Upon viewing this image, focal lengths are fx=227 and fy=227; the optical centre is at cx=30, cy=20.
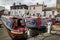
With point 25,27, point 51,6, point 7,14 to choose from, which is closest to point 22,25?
point 25,27

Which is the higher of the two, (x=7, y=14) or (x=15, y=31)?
(x=7, y=14)

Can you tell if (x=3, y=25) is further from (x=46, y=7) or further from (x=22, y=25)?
(x=46, y=7)

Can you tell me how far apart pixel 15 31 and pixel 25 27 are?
0.83 ft

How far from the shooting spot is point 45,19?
5.34 metres

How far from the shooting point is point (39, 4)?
5266 mm

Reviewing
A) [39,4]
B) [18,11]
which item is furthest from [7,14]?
[39,4]

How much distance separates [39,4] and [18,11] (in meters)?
0.52

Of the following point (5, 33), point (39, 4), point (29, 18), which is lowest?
point (5, 33)

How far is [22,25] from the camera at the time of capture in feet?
17.5

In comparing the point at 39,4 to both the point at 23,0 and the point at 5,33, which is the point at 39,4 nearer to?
the point at 23,0

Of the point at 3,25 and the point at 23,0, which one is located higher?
the point at 23,0

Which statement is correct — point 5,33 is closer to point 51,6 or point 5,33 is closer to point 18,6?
point 18,6

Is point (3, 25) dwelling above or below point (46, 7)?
below

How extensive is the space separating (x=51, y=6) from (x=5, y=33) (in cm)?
126
